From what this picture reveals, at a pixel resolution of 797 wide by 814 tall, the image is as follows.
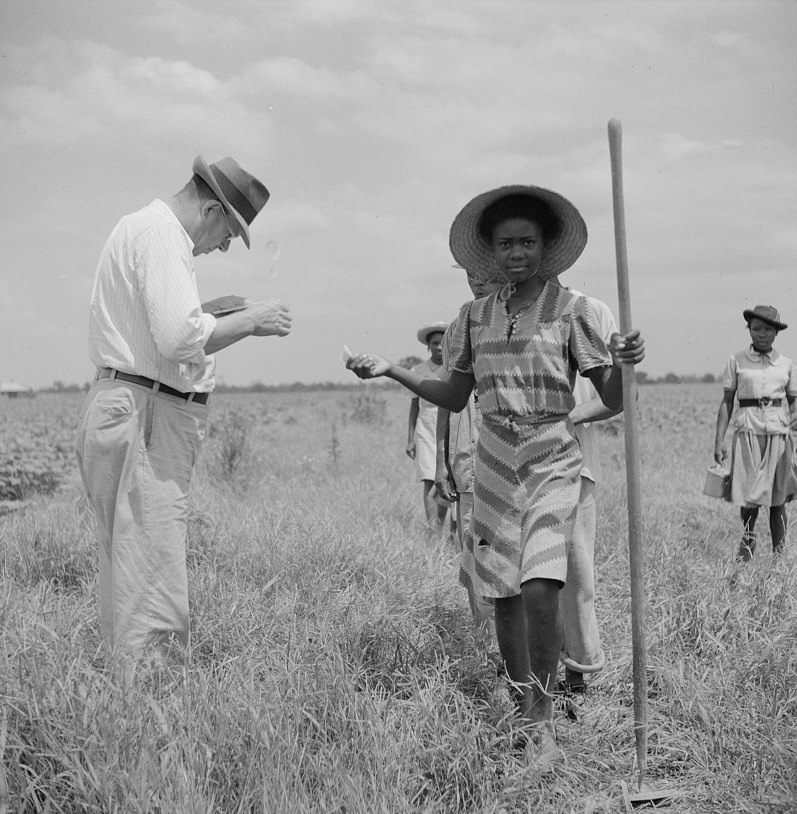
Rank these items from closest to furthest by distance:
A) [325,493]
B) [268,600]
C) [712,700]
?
[712,700] → [268,600] → [325,493]

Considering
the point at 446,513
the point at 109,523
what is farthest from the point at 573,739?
the point at 446,513

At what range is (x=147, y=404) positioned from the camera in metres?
3.51

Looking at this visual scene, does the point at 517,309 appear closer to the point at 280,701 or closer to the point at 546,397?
the point at 546,397

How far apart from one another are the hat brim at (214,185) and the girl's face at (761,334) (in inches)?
183

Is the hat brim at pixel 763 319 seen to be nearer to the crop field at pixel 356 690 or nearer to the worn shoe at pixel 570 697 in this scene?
the crop field at pixel 356 690

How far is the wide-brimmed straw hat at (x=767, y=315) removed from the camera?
23.1ft

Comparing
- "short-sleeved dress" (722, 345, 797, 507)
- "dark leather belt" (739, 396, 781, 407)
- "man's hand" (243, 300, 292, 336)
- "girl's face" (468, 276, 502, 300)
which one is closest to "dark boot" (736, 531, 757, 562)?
"short-sleeved dress" (722, 345, 797, 507)

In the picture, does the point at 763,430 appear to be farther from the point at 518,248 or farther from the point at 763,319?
the point at 518,248

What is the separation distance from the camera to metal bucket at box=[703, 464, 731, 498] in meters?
7.42

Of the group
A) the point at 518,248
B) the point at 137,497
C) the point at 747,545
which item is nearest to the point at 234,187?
the point at 518,248

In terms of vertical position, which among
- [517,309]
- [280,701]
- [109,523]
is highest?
[517,309]

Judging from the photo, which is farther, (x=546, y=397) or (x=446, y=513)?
(x=446, y=513)

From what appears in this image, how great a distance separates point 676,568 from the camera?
5.14m

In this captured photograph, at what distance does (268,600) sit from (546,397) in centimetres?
177
